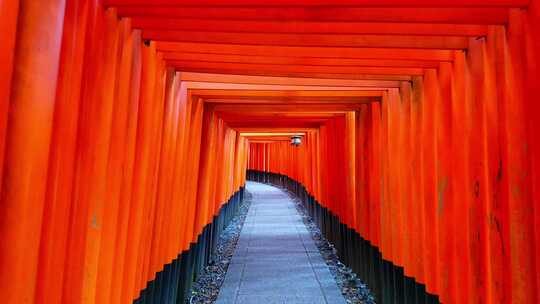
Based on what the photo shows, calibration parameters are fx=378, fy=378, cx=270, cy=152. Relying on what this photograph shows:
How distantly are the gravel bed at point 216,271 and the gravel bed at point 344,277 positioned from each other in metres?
1.87

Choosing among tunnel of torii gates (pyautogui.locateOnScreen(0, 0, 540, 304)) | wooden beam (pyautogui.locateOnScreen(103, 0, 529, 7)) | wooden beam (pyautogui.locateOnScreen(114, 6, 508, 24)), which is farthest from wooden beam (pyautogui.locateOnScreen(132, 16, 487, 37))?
wooden beam (pyautogui.locateOnScreen(103, 0, 529, 7))

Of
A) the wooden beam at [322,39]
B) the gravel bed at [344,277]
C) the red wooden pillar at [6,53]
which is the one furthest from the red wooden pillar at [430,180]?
the red wooden pillar at [6,53]

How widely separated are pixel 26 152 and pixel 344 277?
5.65 metres

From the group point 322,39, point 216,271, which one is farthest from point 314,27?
point 216,271

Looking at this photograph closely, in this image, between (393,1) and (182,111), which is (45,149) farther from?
(182,111)

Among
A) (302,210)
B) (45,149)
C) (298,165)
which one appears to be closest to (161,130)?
(45,149)

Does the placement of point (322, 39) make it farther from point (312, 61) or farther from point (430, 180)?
point (430, 180)

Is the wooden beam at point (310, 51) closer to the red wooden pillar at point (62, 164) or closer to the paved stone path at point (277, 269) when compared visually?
the red wooden pillar at point (62, 164)

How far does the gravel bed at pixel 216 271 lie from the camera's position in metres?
5.47

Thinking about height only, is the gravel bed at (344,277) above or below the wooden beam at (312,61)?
below

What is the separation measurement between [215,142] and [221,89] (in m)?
2.73

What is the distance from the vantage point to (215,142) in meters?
7.22

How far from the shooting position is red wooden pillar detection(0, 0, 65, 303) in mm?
1433

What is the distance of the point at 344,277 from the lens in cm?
626
